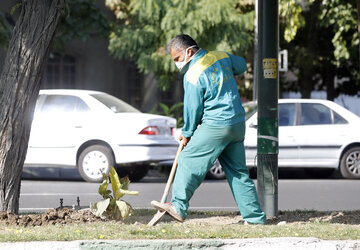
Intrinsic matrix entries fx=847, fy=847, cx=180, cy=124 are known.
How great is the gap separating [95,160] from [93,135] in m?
0.41

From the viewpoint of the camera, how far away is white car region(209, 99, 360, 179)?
1484 cm

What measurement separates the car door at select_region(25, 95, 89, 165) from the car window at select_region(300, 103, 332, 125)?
3.86 meters

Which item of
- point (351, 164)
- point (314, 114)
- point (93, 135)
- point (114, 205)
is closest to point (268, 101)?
point (114, 205)

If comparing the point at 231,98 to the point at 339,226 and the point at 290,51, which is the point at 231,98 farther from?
the point at 290,51

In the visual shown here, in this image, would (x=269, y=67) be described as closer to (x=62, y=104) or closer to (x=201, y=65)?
(x=201, y=65)

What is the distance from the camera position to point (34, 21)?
7.72 meters

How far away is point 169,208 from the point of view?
23.3 ft

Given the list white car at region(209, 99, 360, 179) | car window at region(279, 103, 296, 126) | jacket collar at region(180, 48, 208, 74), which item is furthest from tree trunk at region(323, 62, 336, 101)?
jacket collar at region(180, 48, 208, 74)

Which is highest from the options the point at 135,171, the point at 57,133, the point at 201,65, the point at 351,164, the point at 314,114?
the point at 201,65

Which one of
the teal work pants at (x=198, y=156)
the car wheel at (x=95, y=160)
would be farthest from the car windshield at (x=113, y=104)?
the teal work pants at (x=198, y=156)

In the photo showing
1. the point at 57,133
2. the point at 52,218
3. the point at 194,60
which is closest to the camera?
the point at 194,60

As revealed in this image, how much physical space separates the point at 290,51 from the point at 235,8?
2673 mm

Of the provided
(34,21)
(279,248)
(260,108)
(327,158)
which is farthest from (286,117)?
(279,248)

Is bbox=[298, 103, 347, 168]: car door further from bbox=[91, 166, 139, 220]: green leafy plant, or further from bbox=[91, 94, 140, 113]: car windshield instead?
bbox=[91, 166, 139, 220]: green leafy plant
